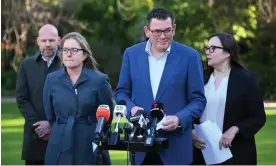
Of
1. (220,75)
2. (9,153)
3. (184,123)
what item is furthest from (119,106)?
(9,153)

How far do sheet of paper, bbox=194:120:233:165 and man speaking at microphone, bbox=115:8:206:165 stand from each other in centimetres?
57

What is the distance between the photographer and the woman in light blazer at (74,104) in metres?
6.71

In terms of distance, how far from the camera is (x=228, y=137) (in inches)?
264

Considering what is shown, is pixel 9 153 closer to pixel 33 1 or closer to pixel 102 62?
pixel 102 62

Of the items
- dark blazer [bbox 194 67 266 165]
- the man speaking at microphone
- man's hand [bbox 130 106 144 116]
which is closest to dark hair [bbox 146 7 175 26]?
the man speaking at microphone

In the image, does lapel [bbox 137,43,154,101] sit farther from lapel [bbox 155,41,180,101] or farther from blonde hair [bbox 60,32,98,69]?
blonde hair [bbox 60,32,98,69]

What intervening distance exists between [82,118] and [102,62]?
29.9 meters

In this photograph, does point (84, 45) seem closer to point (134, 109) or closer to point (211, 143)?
point (134, 109)

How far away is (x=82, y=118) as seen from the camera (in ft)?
22.2

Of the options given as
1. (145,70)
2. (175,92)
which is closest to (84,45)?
(145,70)

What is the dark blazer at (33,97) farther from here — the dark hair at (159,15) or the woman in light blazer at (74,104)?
the dark hair at (159,15)

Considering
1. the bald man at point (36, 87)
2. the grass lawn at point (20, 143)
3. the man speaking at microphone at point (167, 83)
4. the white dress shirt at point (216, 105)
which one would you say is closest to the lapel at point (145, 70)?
the man speaking at microphone at point (167, 83)

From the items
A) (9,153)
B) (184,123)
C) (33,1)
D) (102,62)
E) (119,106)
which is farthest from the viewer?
(33,1)

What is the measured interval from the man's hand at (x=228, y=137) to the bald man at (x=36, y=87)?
2237 millimetres
